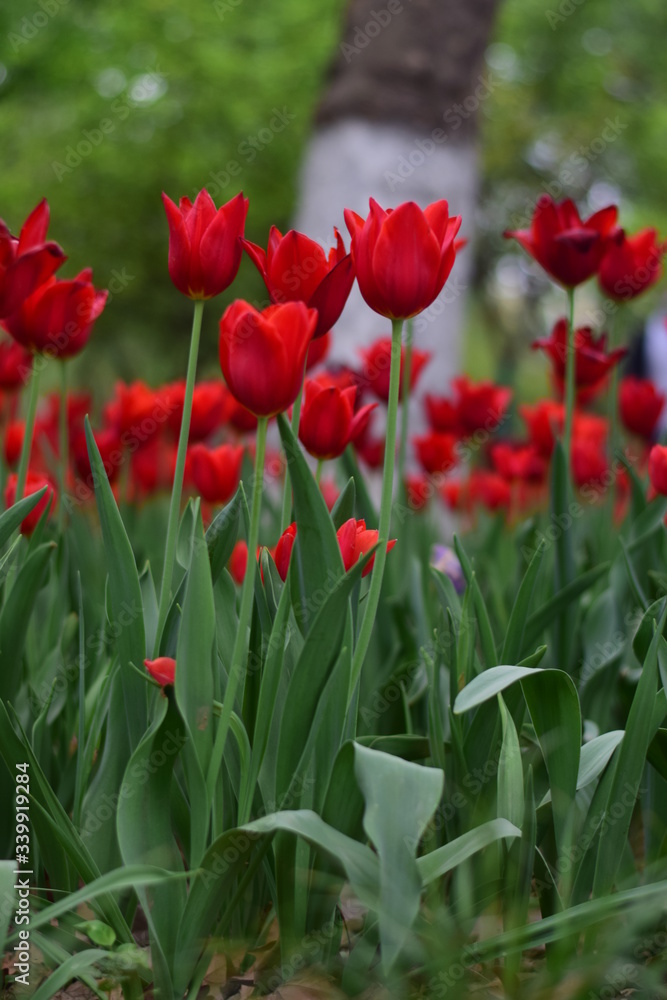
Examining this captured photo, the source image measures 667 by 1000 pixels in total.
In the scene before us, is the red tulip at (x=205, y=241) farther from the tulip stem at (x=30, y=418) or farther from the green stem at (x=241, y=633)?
the tulip stem at (x=30, y=418)

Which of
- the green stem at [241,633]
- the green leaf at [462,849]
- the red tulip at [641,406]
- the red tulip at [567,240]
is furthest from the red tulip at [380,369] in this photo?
the green leaf at [462,849]

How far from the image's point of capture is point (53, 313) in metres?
1.22

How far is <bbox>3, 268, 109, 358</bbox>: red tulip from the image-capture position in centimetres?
122

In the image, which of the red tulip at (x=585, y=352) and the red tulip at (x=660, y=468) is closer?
the red tulip at (x=660, y=468)

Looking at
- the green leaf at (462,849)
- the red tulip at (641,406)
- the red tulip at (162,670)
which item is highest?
the red tulip at (641,406)

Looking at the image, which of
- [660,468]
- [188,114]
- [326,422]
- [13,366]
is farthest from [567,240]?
[188,114]

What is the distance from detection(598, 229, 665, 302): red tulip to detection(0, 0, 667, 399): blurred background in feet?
7.25

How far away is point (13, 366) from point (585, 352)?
1.23 m

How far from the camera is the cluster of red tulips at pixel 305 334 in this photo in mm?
875

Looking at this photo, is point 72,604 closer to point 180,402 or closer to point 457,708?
point 180,402

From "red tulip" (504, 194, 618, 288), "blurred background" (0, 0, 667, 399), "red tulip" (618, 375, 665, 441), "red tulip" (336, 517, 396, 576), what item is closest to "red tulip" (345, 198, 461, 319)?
"red tulip" (336, 517, 396, 576)

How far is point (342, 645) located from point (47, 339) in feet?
2.05

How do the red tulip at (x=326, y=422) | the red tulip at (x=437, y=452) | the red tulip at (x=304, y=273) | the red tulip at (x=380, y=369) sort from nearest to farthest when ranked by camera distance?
the red tulip at (x=304, y=273)
the red tulip at (x=326, y=422)
the red tulip at (x=380, y=369)
the red tulip at (x=437, y=452)

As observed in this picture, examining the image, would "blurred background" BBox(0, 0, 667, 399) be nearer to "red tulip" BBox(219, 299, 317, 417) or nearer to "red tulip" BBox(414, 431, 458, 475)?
"red tulip" BBox(414, 431, 458, 475)
